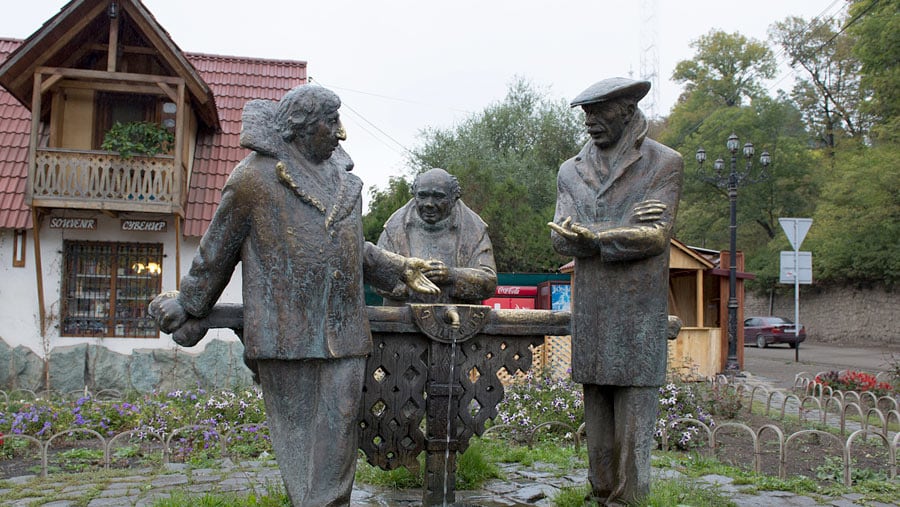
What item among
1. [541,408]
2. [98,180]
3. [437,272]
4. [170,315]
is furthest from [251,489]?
[98,180]

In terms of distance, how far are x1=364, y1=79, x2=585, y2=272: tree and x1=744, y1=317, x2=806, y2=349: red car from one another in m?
9.65

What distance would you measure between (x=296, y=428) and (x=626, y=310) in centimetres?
172

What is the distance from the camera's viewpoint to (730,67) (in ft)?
133

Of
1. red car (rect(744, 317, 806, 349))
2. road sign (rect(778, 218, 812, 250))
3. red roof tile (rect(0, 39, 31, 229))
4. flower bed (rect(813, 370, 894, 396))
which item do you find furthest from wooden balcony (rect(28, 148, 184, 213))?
red car (rect(744, 317, 806, 349))

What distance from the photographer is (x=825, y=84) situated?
118 ft

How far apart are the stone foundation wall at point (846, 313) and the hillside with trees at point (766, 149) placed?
0.63 m

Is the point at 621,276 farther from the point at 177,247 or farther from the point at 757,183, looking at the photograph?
the point at 757,183

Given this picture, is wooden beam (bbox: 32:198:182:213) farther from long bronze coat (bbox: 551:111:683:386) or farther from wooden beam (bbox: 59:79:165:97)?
long bronze coat (bbox: 551:111:683:386)

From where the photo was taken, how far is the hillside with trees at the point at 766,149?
67.3 feet

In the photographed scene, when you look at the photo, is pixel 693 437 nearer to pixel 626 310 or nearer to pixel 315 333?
pixel 626 310

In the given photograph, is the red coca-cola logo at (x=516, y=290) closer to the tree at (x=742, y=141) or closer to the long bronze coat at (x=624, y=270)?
the long bronze coat at (x=624, y=270)

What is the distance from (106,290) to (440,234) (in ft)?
32.9

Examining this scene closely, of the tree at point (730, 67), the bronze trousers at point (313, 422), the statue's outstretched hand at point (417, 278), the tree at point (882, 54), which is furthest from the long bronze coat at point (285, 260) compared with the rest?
the tree at point (730, 67)

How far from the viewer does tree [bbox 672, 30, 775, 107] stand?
3988cm
